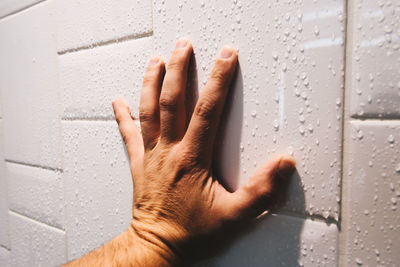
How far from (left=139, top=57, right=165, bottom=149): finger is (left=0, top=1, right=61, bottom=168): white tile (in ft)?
1.51

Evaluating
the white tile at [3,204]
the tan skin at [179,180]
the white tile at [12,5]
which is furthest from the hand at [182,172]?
the white tile at [3,204]

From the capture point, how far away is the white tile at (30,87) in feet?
3.48

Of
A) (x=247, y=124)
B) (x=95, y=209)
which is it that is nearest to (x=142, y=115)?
(x=247, y=124)

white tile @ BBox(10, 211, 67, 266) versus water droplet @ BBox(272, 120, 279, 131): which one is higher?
water droplet @ BBox(272, 120, 279, 131)

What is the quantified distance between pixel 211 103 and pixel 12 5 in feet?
3.35

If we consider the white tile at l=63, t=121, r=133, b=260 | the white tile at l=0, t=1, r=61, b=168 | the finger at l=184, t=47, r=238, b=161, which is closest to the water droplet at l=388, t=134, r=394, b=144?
the finger at l=184, t=47, r=238, b=161

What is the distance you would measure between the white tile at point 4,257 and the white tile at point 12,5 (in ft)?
3.39

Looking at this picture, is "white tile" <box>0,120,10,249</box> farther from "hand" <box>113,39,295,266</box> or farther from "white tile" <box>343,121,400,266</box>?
"white tile" <box>343,121,400,266</box>

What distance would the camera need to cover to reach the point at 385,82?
532 millimetres

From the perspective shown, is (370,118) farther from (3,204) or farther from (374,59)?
(3,204)

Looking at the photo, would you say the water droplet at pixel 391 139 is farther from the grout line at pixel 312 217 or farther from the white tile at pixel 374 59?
the grout line at pixel 312 217

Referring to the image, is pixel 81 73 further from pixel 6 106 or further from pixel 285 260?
pixel 285 260

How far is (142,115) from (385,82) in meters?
0.53

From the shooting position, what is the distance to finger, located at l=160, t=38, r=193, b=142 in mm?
685
